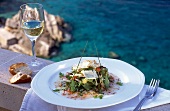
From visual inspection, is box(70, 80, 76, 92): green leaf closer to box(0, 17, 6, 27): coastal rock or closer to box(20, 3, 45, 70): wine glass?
box(20, 3, 45, 70): wine glass

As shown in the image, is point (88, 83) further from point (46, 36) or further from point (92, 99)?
point (46, 36)

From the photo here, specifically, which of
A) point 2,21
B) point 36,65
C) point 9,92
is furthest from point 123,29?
point 9,92

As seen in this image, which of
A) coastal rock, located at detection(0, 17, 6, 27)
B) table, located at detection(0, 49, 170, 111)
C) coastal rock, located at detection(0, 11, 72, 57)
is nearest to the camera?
table, located at detection(0, 49, 170, 111)

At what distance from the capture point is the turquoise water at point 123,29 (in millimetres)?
6746

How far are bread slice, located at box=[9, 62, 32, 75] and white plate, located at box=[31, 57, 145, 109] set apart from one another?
0.40ft

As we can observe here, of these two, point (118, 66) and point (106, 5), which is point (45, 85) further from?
point (106, 5)

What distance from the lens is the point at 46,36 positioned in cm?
700

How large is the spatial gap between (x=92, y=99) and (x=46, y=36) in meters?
6.17

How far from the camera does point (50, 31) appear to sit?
23.4ft

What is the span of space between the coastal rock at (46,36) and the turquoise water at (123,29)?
0.15 metres

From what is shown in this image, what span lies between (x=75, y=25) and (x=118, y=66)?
6925 millimetres

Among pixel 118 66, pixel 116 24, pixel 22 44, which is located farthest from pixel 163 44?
pixel 118 66

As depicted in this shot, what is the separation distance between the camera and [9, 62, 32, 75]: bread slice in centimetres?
115

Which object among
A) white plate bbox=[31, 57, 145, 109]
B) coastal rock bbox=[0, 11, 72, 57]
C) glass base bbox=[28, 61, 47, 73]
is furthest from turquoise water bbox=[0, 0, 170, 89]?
white plate bbox=[31, 57, 145, 109]
